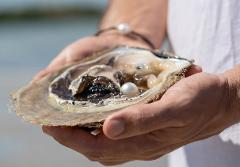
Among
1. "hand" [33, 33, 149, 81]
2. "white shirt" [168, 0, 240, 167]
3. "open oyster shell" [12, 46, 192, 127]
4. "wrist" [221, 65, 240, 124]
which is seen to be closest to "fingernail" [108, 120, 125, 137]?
"open oyster shell" [12, 46, 192, 127]

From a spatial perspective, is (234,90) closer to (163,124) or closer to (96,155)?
(163,124)

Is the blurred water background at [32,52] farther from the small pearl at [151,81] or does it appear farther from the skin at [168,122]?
the skin at [168,122]

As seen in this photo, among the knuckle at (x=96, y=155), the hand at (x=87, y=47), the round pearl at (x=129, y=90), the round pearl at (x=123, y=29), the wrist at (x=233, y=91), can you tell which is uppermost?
the round pearl at (x=123, y=29)

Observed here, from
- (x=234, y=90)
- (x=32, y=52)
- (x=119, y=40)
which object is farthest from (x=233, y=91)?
(x=32, y=52)

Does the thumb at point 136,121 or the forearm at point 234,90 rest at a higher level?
the forearm at point 234,90

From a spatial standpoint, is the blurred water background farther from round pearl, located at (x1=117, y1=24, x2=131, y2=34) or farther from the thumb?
the thumb

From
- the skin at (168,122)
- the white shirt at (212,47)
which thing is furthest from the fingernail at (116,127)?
the white shirt at (212,47)

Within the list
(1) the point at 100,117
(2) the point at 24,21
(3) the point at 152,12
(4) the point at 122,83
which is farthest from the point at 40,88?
(2) the point at 24,21
